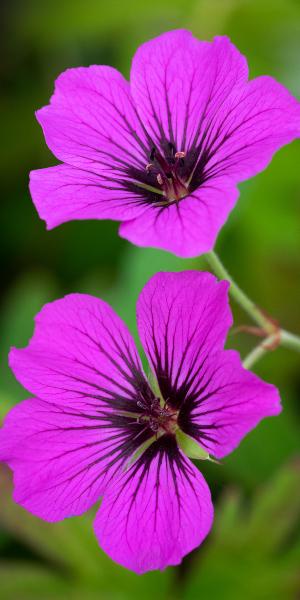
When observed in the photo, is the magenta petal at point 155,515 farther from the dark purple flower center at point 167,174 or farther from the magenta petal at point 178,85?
the magenta petal at point 178,85

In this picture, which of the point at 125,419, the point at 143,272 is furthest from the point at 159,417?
the point at 143,272

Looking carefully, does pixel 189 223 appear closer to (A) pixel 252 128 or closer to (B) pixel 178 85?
(A) pixel 252 128

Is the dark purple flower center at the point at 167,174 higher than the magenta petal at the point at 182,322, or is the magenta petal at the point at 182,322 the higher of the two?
the dark purple flower center at the point at 167,174

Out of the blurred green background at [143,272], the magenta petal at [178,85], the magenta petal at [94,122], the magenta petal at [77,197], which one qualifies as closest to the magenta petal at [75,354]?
the magenta petal at [77,197]

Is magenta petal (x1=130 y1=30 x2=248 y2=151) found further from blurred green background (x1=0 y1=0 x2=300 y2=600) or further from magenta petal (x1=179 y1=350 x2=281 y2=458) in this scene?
blurred green background (x1=0 y1=0 x2=300 y2=600)

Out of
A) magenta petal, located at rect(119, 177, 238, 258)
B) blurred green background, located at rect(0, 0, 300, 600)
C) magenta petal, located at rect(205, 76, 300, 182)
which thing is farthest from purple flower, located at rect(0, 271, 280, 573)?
blurred green background, located at rect(0, 0, 300, 600)

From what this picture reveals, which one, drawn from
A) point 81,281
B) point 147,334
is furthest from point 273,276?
point 147,334

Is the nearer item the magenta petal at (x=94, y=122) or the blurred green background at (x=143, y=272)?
the magenta petal at (x=94, y=122)
